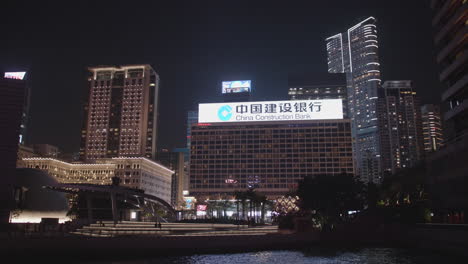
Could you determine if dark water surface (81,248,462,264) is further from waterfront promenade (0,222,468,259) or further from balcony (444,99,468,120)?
balcony (444,99,468,120)

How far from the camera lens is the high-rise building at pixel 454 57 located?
7581 centimetres

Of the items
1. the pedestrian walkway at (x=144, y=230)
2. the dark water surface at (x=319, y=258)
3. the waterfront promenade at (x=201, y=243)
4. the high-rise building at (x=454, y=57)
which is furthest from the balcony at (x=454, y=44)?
the pedestrian walkway at (x=144, y=230)

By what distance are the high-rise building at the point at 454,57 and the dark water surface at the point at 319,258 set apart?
29584 millimetres

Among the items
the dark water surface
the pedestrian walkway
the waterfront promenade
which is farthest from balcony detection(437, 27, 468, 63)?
the pedestrian walkway

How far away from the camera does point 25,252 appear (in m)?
51.2

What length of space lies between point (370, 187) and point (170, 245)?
73413mm

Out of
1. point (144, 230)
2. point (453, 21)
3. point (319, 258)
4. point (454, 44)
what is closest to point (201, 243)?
point (144, 230)

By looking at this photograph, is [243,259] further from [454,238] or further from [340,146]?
[340,146]

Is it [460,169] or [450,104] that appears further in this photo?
[450,104]

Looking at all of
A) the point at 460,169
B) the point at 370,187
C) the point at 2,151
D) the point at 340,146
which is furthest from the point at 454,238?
the point at 340,146

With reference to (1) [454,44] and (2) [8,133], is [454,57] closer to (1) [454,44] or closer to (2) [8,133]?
(1) [454,44]

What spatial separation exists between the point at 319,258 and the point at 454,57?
55.4 m

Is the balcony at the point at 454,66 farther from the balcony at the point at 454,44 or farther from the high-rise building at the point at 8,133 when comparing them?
the high-rise building at the point at 8,133

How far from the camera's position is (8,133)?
81375 millimetres
